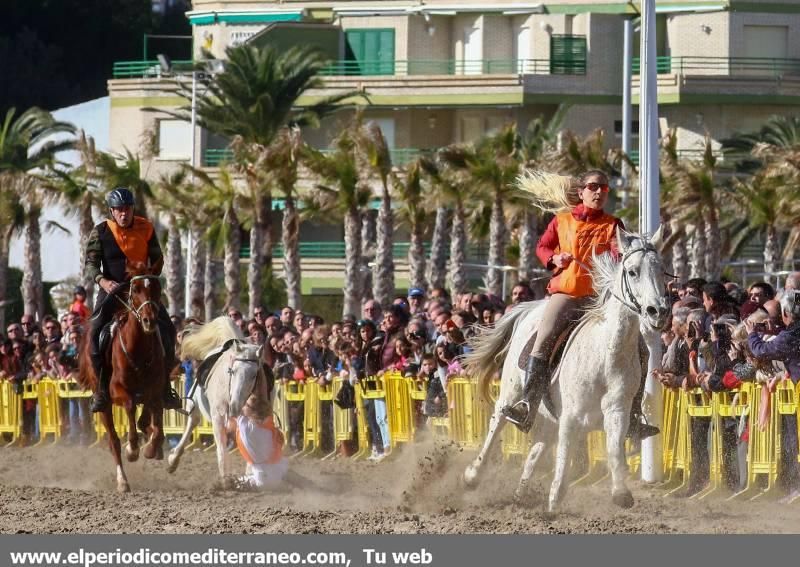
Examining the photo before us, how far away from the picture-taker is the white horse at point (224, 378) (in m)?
16.3

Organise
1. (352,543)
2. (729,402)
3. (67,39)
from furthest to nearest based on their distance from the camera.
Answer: (67,39)
(729,402)
(352,543)

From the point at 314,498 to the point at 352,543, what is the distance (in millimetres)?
3906

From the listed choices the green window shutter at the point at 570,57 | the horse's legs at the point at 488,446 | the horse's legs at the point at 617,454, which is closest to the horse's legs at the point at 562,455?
the horse's legs at the point at 617,454

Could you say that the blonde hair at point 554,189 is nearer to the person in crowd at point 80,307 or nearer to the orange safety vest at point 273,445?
the orange safety vest at point 273,445

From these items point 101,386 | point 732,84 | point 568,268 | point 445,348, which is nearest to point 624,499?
point 568,268

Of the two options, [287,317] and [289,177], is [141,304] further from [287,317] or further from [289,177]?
[289,177]

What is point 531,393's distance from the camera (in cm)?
1277

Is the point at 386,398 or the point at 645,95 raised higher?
the point at 645,95

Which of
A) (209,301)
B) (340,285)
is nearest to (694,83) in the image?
(340,285)

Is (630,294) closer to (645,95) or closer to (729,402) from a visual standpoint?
(729,402)

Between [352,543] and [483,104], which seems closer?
[352,543]

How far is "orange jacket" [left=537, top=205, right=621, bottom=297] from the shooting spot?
12641 mm

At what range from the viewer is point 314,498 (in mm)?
15008

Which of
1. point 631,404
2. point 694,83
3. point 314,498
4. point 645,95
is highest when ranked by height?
point 694,83
